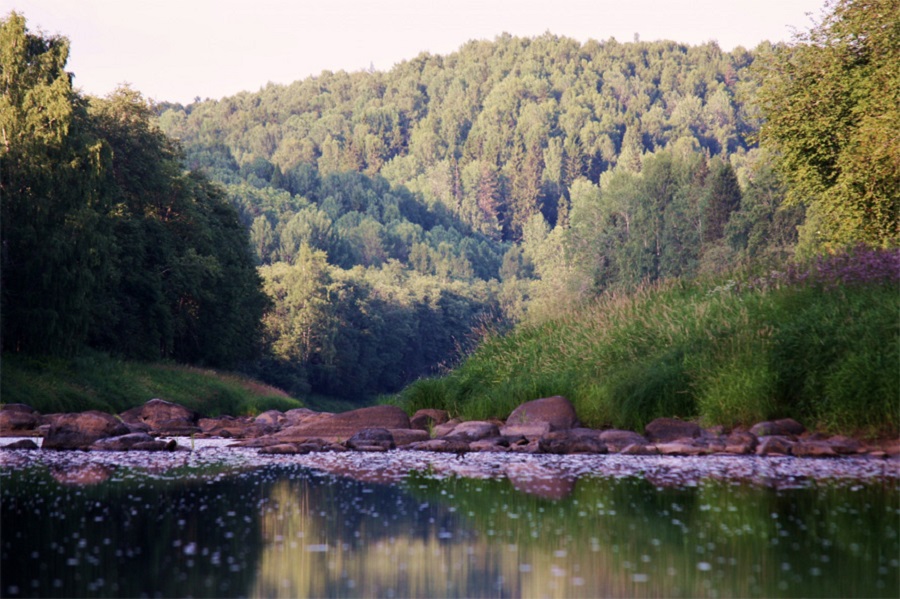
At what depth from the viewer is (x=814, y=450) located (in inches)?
516

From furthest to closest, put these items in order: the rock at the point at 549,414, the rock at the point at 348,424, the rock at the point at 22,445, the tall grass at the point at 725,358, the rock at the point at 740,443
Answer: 1. the rock at the point at 348,424
2. the rock at the point at 549,414
3. the rock at the point at 22,445
4. the tall grass at the point at 725,358
5. the rock at the point at 740,443

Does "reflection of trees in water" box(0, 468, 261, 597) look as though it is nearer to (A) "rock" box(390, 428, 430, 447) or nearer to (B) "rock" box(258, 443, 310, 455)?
(B) "rock" box(258, 443, 310, 455)

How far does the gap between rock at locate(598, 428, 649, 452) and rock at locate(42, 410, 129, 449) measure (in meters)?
8.11

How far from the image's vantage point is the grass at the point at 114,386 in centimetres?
2967

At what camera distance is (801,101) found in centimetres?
2731

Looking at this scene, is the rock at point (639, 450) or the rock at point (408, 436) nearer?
the rock at point (639, 450)

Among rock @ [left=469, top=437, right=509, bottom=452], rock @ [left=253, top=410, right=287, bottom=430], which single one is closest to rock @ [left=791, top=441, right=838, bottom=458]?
rock @ [left=469, top=437, right=509, bottom=452]

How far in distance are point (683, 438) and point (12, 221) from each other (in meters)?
24.6

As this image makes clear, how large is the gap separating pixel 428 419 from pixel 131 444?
20.6 feet

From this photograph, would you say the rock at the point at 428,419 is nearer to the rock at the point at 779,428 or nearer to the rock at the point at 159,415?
the rock at the point at 779,428

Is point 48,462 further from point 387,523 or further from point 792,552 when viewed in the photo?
point 792,552

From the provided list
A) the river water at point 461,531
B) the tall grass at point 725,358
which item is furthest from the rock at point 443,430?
the river water at point 461,531

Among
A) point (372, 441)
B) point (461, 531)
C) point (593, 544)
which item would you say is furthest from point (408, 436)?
point (593, 544)

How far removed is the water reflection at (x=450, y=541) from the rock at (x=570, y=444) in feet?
13.4
